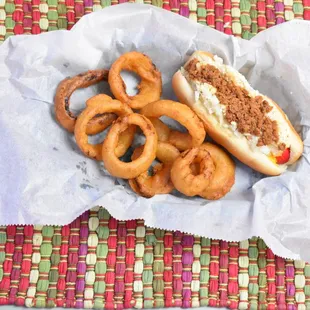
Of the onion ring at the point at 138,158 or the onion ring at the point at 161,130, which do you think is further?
the onion ring at the point at 161,130

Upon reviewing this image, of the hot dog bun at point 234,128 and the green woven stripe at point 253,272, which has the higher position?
the hot dog bun at point 234,128

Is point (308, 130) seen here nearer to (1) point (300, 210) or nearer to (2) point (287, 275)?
(1) point (300, 210)

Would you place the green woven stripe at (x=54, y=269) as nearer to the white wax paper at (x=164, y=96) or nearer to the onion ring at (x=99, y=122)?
the white wax paper at (x=164, y=96)

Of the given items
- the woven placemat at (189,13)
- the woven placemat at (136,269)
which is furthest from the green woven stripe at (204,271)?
the woven placemat at (189,13)

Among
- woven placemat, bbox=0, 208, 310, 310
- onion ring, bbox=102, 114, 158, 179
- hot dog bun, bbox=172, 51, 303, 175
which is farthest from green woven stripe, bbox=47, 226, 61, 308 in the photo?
hot dog bun, bbox=172, 51, 303, 175

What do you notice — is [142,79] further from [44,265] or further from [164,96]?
[44,265]

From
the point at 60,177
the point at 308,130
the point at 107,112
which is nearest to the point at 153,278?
the point at 60,177

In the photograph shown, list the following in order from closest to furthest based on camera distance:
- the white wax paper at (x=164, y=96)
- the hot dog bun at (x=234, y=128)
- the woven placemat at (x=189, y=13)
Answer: the white wax paper at (x=164, y=96) → the hot dog bun at (x=234, y=128) → the woven placemat at (x=189, y=13)
